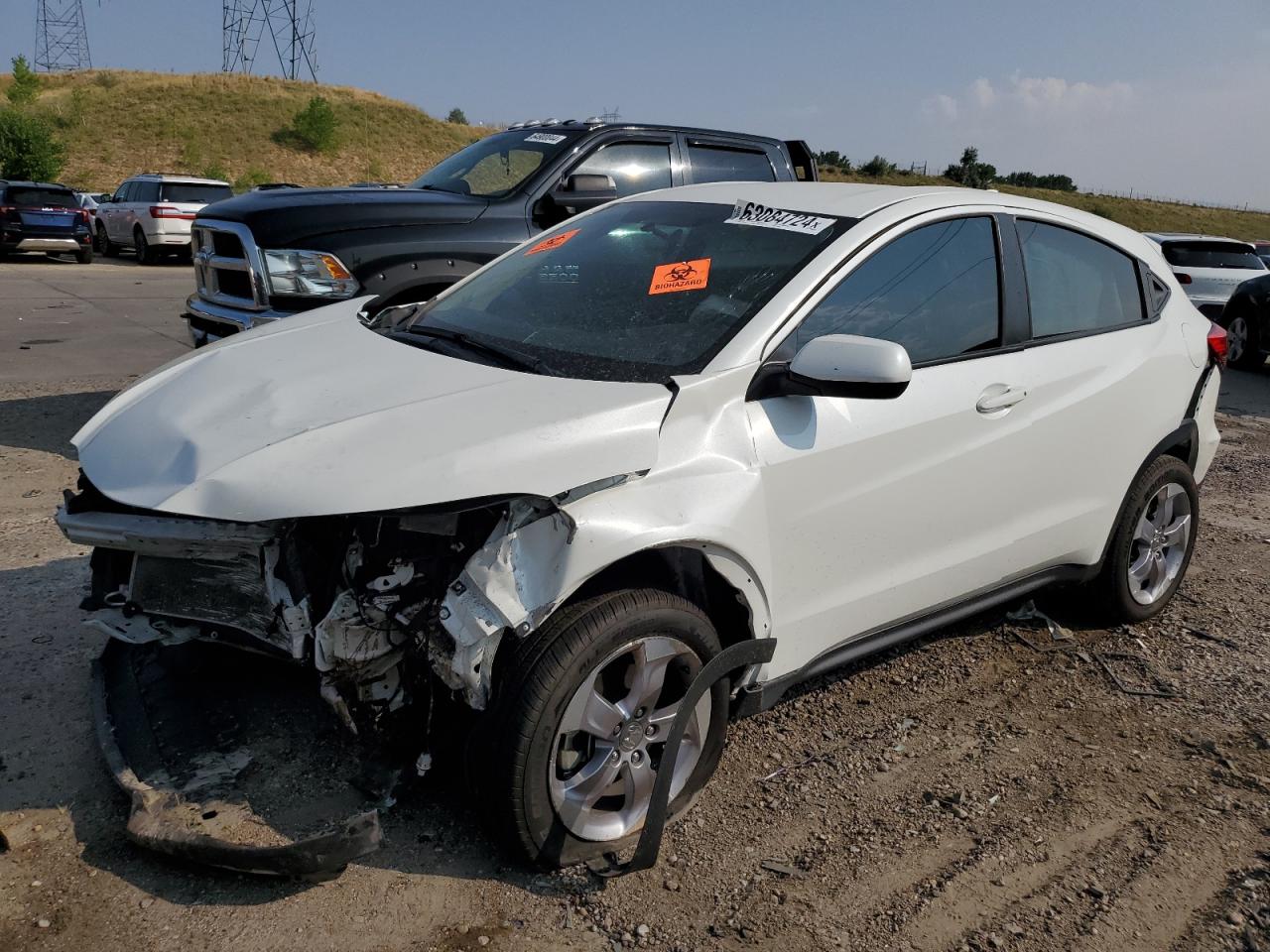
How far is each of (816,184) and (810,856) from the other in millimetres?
2443

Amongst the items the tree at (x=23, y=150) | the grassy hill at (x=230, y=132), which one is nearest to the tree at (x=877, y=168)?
the grassy hill at (x=230, y=132)

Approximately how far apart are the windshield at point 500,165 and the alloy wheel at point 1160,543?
445cm

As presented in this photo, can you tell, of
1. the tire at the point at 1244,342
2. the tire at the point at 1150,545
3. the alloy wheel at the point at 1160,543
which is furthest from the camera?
the tire at the point at 1244,342

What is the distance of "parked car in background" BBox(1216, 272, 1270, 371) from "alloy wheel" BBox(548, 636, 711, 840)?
40.2 ft

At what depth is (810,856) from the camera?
295 cm

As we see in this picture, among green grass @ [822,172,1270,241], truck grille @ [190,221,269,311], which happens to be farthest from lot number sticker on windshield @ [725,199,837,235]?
green grass @ [822,172,1270,241]

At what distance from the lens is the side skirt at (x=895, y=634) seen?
10.3 ft

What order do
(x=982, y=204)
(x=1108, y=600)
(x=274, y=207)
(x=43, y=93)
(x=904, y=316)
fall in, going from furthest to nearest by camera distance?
(x=43, y=93)
(x=274, y=207)
(x=1108, y=600)
(x=982, y=204)
(x=904, y=316)

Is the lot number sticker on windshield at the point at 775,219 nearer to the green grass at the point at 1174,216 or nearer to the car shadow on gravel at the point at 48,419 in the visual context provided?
the car shadow on gravel at the point at 48,419

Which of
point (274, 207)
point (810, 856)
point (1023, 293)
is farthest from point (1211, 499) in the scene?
point (274, 207)

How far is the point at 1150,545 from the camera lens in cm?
454

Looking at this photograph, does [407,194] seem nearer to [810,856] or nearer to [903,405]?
[903,405]

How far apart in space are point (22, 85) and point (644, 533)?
6235 centimetres

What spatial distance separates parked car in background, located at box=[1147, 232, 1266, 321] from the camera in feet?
46.8
